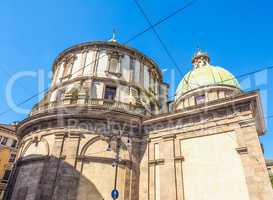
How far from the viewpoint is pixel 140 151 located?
1781 cm

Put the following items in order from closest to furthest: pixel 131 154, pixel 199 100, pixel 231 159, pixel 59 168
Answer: pixel 231 159 < pixel 59 168 < pixel 131 154 < pixel 199 100

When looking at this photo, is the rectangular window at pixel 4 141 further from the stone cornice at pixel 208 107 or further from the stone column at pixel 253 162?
the stone column at pixel 253 162

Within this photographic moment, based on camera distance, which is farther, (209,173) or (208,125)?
(208,125)

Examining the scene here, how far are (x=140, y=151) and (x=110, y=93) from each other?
626cm

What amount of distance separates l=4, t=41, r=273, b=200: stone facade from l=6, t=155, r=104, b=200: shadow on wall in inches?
2.4

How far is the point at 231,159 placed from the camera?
14.4 m

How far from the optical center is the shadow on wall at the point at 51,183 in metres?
15.2

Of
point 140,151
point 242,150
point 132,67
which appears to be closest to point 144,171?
point 140,151

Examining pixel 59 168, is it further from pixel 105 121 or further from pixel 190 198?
pixel 190 198

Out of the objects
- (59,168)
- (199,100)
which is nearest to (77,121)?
(59,168)

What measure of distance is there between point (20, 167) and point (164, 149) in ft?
35.0

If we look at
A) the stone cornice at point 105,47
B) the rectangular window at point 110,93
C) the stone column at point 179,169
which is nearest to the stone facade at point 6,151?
the stone cornice at point 105,47

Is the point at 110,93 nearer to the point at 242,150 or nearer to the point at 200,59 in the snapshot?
the point at 242,150

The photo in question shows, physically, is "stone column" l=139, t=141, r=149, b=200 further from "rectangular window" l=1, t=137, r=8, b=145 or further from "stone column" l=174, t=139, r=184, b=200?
"rectangular window" l=1, t=137, r=8, b=145
